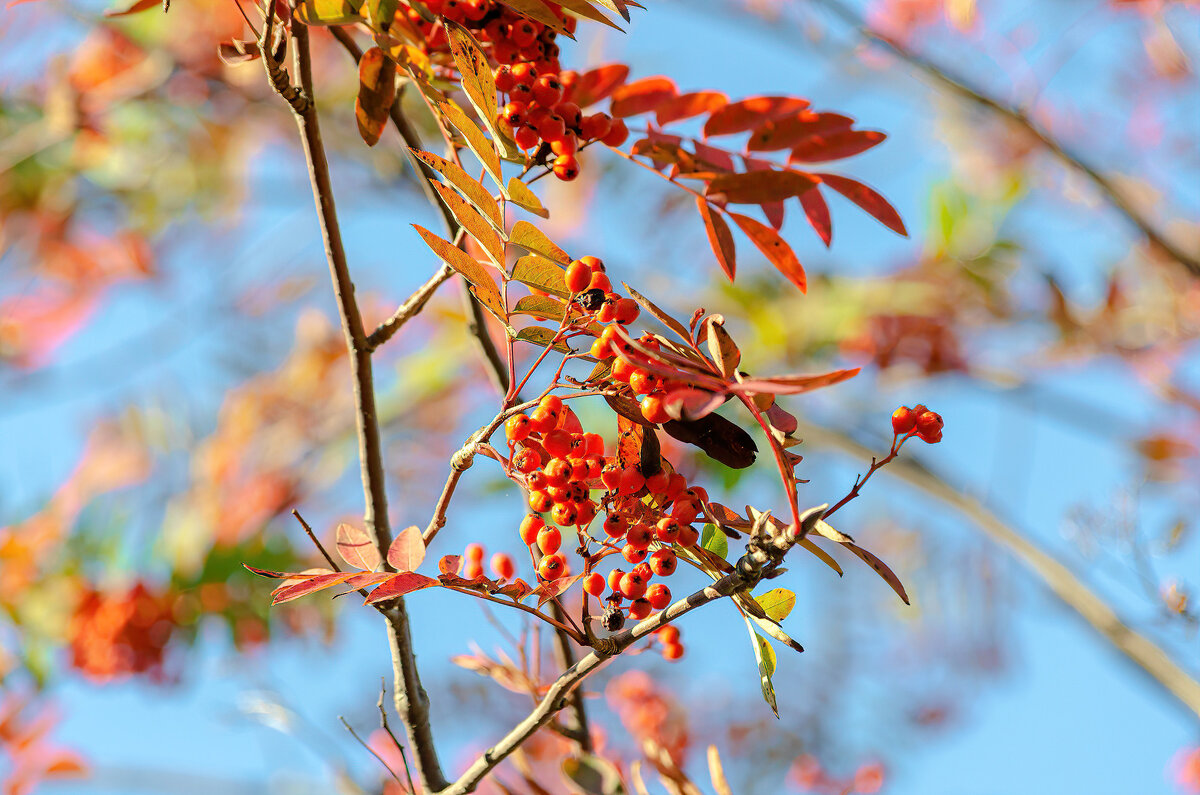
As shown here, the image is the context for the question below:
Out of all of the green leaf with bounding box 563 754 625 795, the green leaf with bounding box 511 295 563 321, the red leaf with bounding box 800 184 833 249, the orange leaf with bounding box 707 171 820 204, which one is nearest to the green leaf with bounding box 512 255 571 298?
the green leaf with bounding box 511 295 563 321

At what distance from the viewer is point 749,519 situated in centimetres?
55

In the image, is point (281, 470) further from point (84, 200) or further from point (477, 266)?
point (477, 266)

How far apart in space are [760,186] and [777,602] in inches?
11.3

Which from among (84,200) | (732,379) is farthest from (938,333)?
(84,200)

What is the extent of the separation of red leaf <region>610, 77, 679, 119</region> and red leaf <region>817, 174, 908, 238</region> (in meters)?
0.16

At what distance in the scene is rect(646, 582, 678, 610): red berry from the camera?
54cm

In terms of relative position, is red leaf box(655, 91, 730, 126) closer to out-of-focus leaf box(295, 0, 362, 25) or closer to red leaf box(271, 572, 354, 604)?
out-of-focus leaf box(295, 0, 362, 25)

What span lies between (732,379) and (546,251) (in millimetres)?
171

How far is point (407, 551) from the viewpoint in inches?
21.1

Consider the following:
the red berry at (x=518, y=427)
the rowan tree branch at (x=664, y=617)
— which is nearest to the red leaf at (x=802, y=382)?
the rowan tree branch at (x=664, y=617)

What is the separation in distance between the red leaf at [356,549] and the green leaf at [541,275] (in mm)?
209

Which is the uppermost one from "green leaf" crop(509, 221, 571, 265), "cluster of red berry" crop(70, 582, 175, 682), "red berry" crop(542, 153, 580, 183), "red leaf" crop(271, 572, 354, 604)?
"red berry" crop(542, 153, 580, 183)

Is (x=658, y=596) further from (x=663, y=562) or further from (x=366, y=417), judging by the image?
(x=366, y=417)

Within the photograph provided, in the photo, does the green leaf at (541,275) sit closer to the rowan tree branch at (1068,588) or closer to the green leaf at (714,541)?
the green leaf at (714,541)
